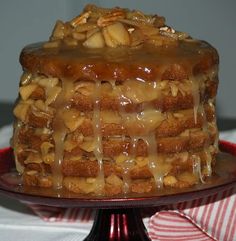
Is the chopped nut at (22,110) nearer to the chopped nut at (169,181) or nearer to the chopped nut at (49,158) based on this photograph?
the chopped nut at (49,158)

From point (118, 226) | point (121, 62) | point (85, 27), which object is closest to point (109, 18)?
point (85, 27)

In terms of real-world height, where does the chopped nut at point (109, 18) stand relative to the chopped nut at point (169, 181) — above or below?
above

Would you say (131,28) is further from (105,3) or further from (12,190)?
(105,3)

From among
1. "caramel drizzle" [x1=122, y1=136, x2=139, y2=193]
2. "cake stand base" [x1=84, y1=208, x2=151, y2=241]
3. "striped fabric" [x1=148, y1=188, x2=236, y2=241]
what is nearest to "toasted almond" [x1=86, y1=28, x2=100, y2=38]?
"caramel drizzle" [x1=122, y1=136, x2=139, y2=193]

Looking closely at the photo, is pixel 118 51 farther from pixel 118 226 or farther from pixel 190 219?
pixel 190 219

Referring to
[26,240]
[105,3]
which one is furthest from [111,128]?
[105,3]

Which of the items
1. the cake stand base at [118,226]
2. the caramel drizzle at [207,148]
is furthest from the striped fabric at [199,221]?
the caramel drizzle at [207,148]

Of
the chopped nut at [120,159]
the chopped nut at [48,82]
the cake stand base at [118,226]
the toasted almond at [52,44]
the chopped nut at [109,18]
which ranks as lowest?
the cake stand base at [118,226]
